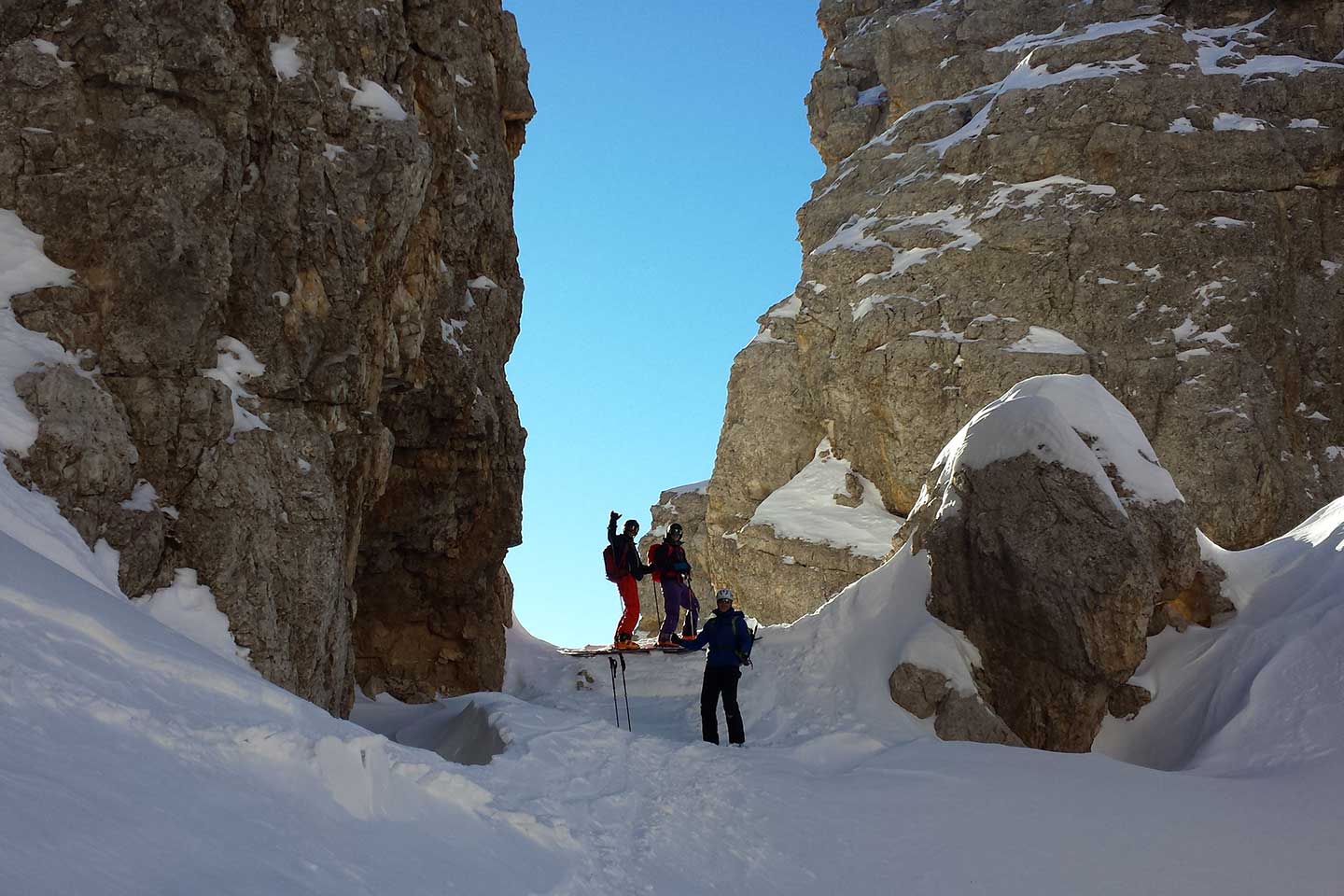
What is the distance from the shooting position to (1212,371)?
107ft

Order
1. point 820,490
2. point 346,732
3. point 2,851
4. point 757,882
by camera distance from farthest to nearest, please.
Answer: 1. point 820,490
2. point 757,882
3. point 346,732
4. point 2,851

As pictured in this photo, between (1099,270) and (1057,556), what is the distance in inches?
935

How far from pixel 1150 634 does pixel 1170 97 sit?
1054 inches

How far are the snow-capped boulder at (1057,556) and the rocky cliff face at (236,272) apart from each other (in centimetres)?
854

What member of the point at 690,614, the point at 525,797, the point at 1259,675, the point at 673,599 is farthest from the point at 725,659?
the point at 1259,675

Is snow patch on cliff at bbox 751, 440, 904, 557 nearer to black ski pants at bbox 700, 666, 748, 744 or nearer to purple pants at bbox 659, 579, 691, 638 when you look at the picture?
purple pants at bbox 659, 579, 691, 638

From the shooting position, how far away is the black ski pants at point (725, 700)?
1213cm

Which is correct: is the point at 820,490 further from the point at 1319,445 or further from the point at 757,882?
the point at 757,882

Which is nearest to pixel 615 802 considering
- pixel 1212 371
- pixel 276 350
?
pixel 276 350

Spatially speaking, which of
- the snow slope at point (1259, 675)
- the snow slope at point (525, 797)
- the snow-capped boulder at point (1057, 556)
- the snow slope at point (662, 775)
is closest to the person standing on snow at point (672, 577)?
the snow slope at point (662, 775)

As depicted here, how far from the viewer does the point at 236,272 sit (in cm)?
1237

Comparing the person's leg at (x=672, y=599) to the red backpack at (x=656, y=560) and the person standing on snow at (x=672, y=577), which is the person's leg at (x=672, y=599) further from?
the red backpack at (x=656, y=560)

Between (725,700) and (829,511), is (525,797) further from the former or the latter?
(829,511)

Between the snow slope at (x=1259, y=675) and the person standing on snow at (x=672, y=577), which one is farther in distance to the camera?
the person standing on snow at (x=672, y=577)
